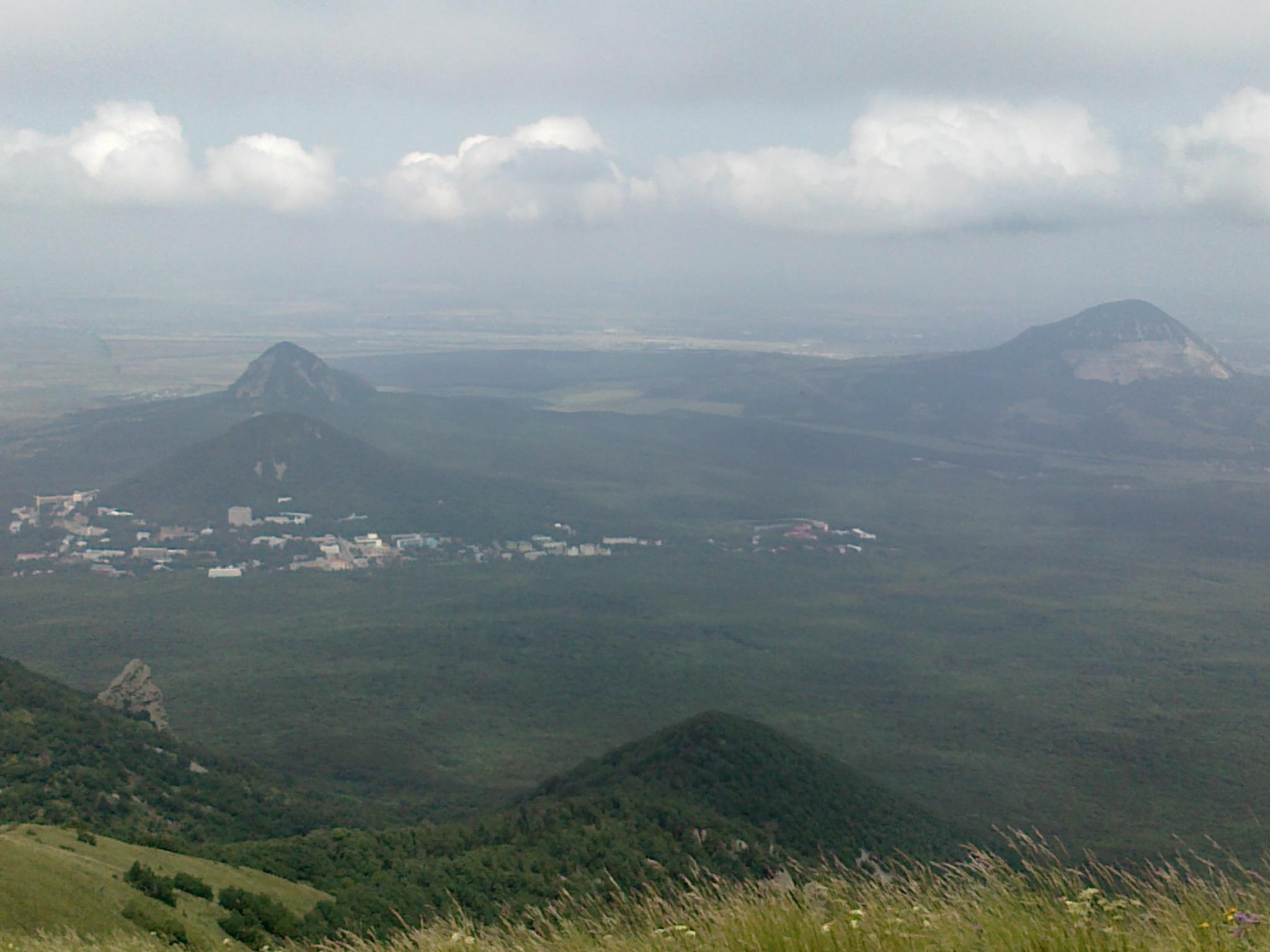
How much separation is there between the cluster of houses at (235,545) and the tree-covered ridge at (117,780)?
7021cm

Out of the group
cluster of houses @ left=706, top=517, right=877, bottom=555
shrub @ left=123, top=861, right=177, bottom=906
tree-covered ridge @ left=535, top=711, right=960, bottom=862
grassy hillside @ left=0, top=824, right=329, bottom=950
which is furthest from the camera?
cluster of houses @ left=706, top=517, right=877, bottom=555

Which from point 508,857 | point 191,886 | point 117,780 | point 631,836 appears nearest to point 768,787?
point 631,836

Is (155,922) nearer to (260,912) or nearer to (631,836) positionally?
(260,912)

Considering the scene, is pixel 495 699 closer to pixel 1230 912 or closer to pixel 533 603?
pixel 533 603

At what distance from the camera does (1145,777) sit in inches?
2387

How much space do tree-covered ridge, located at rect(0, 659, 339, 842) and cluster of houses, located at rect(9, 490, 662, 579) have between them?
70.2 metres

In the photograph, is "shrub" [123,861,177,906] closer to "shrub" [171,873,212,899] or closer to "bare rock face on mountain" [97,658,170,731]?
"shrub" [171,873,212,899]

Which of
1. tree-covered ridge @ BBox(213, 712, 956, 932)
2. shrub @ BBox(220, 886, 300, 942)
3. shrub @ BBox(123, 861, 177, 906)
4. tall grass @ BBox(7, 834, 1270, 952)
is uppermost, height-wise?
tall grass @ BBox(7, 834, 1270, 952)

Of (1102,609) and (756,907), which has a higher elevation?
(756,907)

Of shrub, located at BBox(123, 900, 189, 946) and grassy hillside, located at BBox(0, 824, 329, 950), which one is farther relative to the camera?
grassy hillside, located at BBox(0, 824, 329, 950)

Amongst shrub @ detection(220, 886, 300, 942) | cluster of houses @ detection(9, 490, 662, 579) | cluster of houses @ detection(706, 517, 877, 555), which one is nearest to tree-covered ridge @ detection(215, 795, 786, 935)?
shrub @ detection(220, 886, 300, 942)

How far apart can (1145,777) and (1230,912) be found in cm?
6301

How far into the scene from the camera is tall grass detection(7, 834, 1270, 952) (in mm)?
6039

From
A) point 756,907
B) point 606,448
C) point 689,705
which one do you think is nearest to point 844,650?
point 689,705
